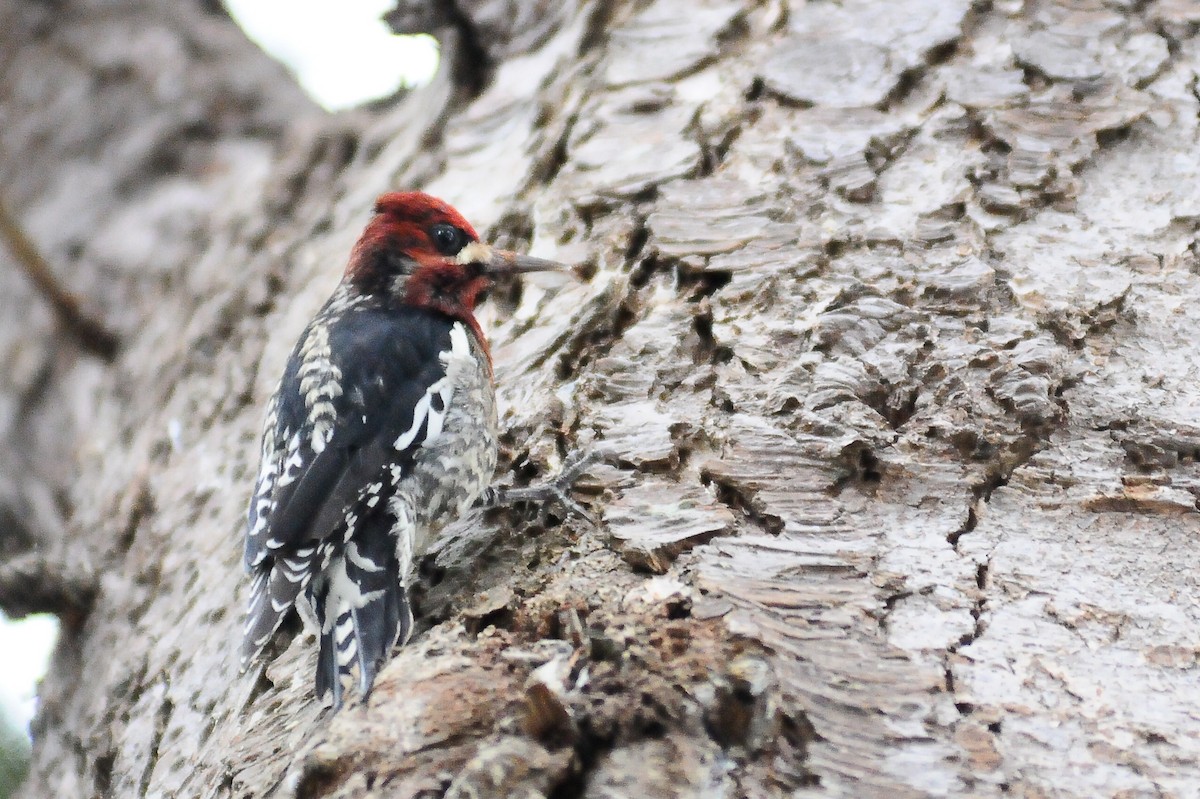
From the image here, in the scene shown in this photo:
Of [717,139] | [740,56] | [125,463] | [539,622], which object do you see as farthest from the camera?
[125,463]

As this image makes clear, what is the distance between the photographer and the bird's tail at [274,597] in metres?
2.01

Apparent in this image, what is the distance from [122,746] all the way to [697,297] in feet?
5.41

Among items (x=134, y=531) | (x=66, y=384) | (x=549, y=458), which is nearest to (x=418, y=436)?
(x=549, y=458)

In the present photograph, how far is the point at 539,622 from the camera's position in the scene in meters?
1.71

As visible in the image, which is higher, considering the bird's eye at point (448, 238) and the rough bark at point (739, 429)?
the bird's eye at point (448, 238)

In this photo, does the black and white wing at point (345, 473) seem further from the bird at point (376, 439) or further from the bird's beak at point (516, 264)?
the bird's beak at point (516, 264)

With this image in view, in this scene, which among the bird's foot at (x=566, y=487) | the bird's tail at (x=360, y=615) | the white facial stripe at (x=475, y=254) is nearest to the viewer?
the bird's tail at (x=360, y=615)

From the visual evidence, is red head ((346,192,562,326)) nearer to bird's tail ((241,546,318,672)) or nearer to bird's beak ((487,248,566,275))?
bird's beak ((487,248,566,275))

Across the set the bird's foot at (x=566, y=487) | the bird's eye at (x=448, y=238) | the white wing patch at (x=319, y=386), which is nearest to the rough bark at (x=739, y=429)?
the bird's foot at (x=566, y=487)

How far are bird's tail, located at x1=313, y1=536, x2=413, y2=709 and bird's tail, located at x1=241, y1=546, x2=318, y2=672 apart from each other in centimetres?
7

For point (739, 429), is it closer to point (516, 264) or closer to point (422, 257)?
point (516, 264)

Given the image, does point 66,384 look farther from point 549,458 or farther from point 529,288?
point 549,458

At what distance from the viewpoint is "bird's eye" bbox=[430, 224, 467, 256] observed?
9.37 feet

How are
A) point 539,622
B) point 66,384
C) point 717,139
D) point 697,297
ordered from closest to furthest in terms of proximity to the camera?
point 539,622 → point 697,297 → point 717,139 → point 66,384
